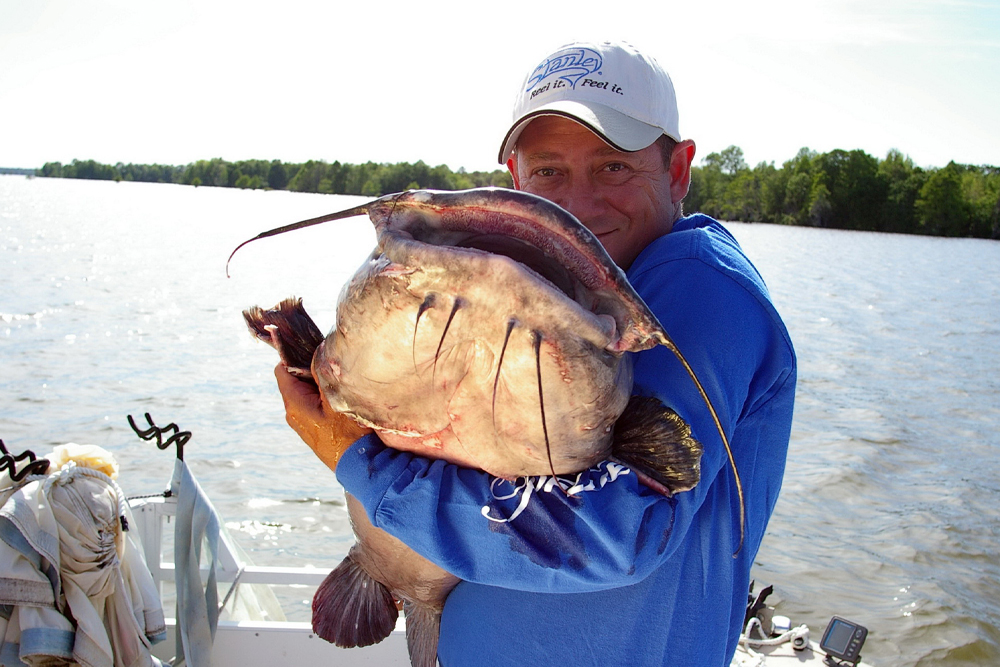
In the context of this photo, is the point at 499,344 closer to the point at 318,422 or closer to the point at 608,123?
the point at 318,422

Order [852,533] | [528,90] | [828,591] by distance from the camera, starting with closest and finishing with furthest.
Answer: [528,90]
[828,591]
[852,533]

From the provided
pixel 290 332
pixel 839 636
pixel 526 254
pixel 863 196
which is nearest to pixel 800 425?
pixel 839 636

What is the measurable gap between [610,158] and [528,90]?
258 millimetres

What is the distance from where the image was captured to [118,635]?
3.30 m

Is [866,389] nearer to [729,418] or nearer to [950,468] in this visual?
[950,468]

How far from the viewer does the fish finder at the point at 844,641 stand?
12.5ft

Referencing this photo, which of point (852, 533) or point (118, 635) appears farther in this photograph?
point (852, 533)

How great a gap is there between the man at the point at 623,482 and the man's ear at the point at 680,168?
50mm

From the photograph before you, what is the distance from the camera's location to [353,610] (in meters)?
1.96

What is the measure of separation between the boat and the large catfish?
263 cm

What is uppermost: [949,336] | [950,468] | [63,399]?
[949,336]

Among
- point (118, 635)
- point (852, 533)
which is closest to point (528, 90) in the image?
point (118, 635)

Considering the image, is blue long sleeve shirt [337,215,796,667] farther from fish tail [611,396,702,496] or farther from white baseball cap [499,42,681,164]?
white baseball cap [499,42,681,164]

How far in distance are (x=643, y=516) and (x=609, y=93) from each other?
3.08ft
